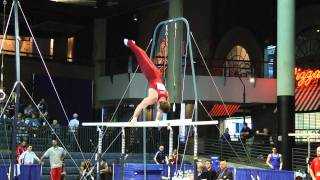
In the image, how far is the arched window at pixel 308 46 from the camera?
26016 millimetres

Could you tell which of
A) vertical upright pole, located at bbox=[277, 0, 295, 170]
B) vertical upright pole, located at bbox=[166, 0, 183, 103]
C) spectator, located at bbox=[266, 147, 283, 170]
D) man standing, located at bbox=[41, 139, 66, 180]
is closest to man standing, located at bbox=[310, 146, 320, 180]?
spectator, located at bbox=[266, 147, 283, 170]

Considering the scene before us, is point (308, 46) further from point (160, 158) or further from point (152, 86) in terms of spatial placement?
point (152, 86)

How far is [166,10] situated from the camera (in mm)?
30281

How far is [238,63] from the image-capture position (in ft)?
93.8

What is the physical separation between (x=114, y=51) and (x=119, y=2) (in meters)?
4.04

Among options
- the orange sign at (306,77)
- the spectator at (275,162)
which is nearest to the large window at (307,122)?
the orange sign at (306,77)

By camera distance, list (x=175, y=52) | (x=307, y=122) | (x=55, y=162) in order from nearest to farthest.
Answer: (x=55, y=162) → (x=175, y=52) → (x=307, y=122)

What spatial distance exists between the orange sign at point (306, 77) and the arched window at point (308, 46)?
1.20ft

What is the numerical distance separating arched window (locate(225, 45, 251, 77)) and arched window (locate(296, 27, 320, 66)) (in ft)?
8.53

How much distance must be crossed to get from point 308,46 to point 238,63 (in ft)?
12.0

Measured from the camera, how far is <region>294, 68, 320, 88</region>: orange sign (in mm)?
25641

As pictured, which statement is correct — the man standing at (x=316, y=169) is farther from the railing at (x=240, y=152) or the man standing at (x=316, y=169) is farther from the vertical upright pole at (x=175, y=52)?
the vertical upright pole at (x=175, y=52)

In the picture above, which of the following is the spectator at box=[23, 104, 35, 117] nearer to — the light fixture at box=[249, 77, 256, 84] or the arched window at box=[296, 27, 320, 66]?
the light fixture at box=[249, 77, 256, 84]

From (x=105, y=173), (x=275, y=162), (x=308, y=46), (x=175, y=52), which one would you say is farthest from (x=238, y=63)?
(x=105, y=173)
